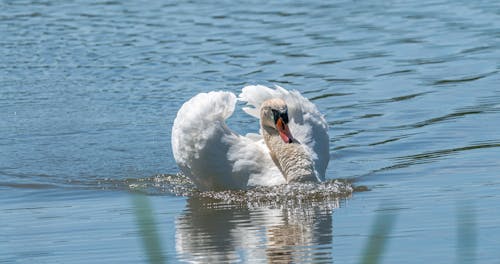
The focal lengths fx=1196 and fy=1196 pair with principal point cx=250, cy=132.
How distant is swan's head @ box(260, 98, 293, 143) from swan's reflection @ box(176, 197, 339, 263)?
71 centimetres

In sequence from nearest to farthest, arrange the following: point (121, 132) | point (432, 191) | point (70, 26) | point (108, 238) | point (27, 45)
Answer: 1. point (108, 238)
2. point (432, 191)
3. point (121, 132)
4. point (27, 45)
5. point (70, 26)

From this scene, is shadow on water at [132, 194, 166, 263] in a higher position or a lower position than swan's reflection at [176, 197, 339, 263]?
higher

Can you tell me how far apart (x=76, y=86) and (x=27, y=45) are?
9.89ft

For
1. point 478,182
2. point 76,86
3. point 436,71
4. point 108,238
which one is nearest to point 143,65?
point 76,86

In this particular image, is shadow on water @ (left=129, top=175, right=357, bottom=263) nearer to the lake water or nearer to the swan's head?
the lake water

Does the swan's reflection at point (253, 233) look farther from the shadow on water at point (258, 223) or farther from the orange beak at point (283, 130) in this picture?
the orange beak at point (283, 130)

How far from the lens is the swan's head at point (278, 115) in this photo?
10031 millimetres

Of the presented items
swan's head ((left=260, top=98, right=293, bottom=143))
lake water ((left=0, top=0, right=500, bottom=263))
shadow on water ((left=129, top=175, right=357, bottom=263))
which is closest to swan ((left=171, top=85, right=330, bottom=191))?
swan's head ((left=260, top=98, right=293, bottom=143))

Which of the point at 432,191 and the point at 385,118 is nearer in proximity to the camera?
the point at 432,191

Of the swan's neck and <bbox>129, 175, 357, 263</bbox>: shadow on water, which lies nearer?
<bbox>129, 175, 357, 263</bbox>: shadow on water

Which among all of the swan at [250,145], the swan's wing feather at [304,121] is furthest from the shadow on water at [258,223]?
the swan's wing feather at [304,121]

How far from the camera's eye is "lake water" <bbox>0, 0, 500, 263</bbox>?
792 centimetres

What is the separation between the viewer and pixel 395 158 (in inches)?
454

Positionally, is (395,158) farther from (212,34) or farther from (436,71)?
(212,34)
